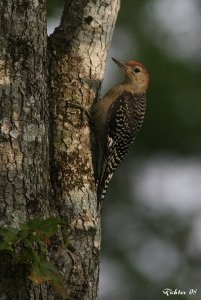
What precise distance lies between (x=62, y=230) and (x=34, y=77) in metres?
1.14

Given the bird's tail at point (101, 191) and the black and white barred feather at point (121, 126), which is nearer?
the bird's tail at point (101, 191)

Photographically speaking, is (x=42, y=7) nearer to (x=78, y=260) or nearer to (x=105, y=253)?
(x=78, y=260)

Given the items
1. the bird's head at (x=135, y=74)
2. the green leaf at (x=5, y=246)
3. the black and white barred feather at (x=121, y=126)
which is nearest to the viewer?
the green leaf at (x=5, y=246)

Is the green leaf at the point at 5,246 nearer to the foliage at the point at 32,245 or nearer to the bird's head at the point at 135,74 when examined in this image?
the foliage at the point at 32,245

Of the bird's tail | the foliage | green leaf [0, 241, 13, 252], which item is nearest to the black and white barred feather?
the bird's tail

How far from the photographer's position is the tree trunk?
5.14 meters

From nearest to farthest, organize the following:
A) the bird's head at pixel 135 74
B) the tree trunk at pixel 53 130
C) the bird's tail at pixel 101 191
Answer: the tree trunk at pixel 53 130
the bird's tail at pixel 101 191
the bird's head at pixel 135 74

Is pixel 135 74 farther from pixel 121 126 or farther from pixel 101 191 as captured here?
pixel 101 191

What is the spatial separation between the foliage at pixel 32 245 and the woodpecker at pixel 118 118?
1823 mm

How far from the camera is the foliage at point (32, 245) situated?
4.84 metres

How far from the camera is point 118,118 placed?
8.60 m

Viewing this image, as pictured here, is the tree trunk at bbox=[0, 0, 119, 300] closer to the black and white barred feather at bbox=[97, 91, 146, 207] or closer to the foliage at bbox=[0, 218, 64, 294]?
the foliage at bbox=[0, 218, 64, 294]

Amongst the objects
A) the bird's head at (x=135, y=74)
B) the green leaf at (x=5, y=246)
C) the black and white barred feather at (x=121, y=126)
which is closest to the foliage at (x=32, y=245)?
the green leaf at (x=5, y=246)

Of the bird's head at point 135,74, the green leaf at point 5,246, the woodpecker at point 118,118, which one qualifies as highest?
the bird's head at point 135,74
